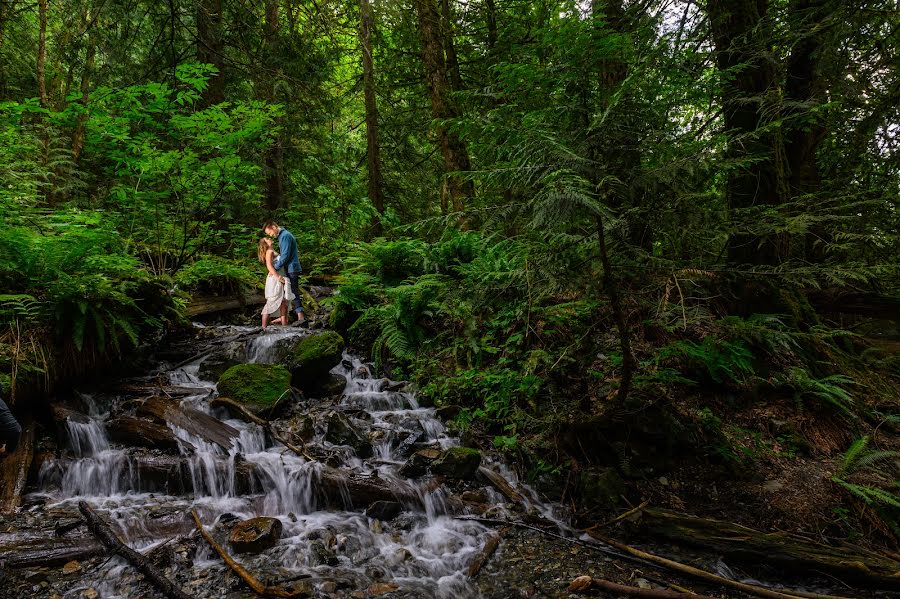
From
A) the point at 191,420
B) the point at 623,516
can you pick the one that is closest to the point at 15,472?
the point at 191,420

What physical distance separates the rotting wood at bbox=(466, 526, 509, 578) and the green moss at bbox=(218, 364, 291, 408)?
12.1 ft

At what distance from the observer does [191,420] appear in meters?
5.41

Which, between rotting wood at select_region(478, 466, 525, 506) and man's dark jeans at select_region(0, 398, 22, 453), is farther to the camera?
rotting wood at select_region(478, 466, 525, 506)

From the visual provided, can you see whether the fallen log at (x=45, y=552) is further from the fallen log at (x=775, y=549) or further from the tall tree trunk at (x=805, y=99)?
the tall tree trunk at (x=805, y=99)

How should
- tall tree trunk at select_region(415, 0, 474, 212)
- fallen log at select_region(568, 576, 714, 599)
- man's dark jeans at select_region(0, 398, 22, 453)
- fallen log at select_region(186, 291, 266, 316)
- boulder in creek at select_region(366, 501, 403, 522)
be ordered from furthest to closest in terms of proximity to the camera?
tall tree trunk at select_region(415, 0, 474, 212) < fallen log at select_region(186, 291, 266, 316) < boulder in creek at select_region(366, 501, 403, 522) < man's dark jeans at select_region(0, 398, 22, 453) < fallen log at select_region(568, 576, 714, 599)

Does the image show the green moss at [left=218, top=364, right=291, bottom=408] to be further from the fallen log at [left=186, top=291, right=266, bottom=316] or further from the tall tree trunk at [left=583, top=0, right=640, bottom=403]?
the tall tree trunk at [left=583, top=0, right=640, bottom=403]

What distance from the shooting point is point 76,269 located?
5648 millimetres

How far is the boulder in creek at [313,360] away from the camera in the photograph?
6875 millimetres

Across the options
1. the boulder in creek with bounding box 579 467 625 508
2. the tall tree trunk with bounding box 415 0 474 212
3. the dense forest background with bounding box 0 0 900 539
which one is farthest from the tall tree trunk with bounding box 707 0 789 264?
the tall tree trunk with bounding box 415 0 474 212

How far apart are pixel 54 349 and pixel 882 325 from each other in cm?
1090

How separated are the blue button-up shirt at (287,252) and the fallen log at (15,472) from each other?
5009 millimetres

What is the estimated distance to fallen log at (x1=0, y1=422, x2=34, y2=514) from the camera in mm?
4004

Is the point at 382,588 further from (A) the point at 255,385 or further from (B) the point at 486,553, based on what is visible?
(A) the point at 255,385

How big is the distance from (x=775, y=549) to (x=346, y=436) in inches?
177
